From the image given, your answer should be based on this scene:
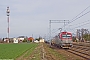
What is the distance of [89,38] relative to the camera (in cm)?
9569

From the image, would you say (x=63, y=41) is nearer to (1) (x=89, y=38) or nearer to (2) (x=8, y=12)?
(1) (x=89, y=38)

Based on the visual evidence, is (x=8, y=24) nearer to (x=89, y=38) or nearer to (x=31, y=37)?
(x=89, y=38)

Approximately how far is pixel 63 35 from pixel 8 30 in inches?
2118

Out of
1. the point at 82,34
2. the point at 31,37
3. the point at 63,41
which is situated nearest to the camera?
the point at 63,41

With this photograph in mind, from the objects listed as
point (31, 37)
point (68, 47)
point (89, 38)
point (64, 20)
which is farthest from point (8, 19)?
point (31, 37)

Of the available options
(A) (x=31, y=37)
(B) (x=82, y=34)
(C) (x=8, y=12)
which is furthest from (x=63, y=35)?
(A) (x=31, y=37)

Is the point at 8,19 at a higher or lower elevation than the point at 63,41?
higher

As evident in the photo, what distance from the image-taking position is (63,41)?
147 ft

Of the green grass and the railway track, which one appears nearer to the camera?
the green grass

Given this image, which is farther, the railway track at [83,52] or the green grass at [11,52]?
the railway track at [83,52]

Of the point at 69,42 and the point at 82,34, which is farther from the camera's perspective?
the point at 82,34

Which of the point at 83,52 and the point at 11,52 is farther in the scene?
the point at 11,52

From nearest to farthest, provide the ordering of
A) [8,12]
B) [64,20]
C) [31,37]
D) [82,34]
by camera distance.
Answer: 1. [64,20]
2. [8,12]
3. [82,34]
4. [31,37]

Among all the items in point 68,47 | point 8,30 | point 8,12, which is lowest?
point 68,47
